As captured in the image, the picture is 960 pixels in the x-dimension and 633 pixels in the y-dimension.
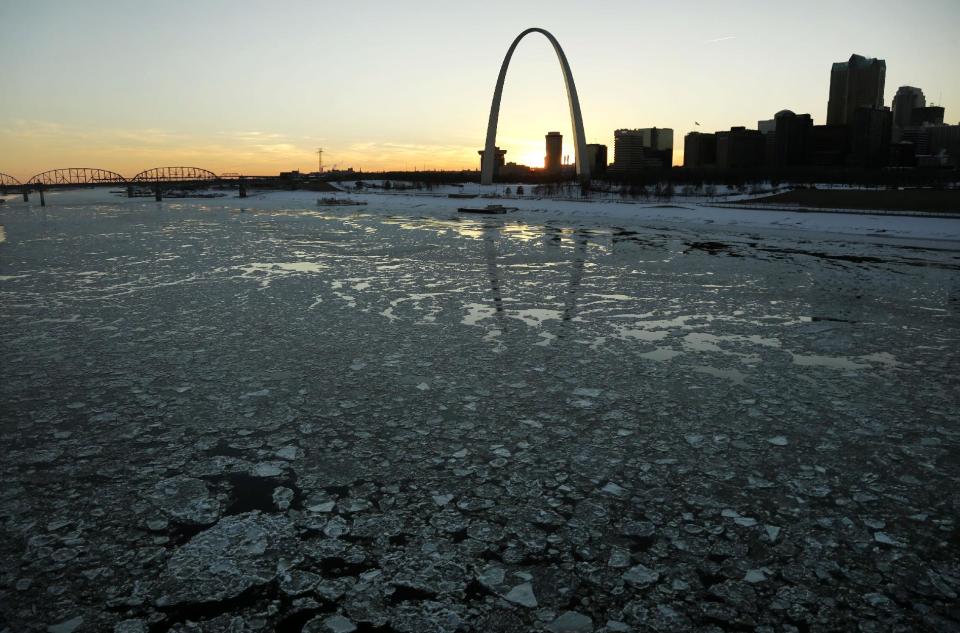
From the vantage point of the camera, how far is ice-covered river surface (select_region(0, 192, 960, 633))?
11.3 ft

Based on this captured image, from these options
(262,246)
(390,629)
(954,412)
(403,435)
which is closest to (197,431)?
(403,435)

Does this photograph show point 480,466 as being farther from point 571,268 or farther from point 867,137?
point 867,137

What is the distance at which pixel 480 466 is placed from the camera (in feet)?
16.5

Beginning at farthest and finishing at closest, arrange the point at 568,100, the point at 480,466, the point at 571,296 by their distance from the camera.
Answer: the point at 568,100, the point at 571,296, the point at 480,466

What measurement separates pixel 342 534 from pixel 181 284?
12.0 m

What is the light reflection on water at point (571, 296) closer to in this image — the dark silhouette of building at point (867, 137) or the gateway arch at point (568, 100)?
the gateway arch at point (568, 100)

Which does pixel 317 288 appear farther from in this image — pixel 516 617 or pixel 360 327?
pixel 516 617

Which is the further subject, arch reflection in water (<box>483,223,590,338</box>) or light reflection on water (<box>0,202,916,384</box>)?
arch reflection in water (<box>483,223,590,338</box>)

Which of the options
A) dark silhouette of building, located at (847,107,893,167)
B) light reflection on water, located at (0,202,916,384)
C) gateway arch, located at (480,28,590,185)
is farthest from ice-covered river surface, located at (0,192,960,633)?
dark silhouette of building, located at (847,107,893,167)

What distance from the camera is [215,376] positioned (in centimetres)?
742

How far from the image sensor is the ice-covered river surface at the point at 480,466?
136 inches

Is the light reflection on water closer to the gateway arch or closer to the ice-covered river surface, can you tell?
Result: the ice-covered river surface

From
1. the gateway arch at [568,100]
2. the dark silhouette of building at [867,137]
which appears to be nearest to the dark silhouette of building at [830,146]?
the dark silhouette of building at [867,137]

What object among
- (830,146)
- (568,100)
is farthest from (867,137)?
(568,100)
